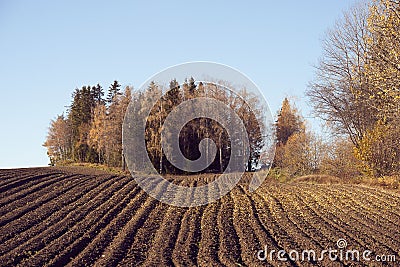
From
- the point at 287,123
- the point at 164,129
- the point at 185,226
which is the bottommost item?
the point at 185,226

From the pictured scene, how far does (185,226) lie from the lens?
15406 mm

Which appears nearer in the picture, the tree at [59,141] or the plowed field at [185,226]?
the plowed field at [185,226]

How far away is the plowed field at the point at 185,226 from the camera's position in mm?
11570

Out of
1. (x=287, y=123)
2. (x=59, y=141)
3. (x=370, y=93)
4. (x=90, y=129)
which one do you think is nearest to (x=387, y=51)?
(x=370, y=93)

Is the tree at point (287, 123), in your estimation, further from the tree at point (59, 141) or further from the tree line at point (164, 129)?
the tree at point (59, 141)

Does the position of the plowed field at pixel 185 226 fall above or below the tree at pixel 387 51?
below

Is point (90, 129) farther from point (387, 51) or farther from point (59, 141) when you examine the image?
point (387, 51)

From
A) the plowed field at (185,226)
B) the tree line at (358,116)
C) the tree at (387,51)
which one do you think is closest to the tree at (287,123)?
the tree line at (358,116)

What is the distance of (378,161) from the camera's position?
1006 inches

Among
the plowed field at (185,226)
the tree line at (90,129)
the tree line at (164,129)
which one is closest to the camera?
the plowed field at (185,226)

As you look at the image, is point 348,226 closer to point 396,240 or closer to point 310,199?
Result: point 396,240

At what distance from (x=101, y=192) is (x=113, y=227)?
24.4 feet

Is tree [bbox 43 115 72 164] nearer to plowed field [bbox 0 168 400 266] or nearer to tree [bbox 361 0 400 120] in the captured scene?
plowed field [bbox 0 168 400 266]

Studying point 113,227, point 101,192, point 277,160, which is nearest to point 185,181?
point 101,192
